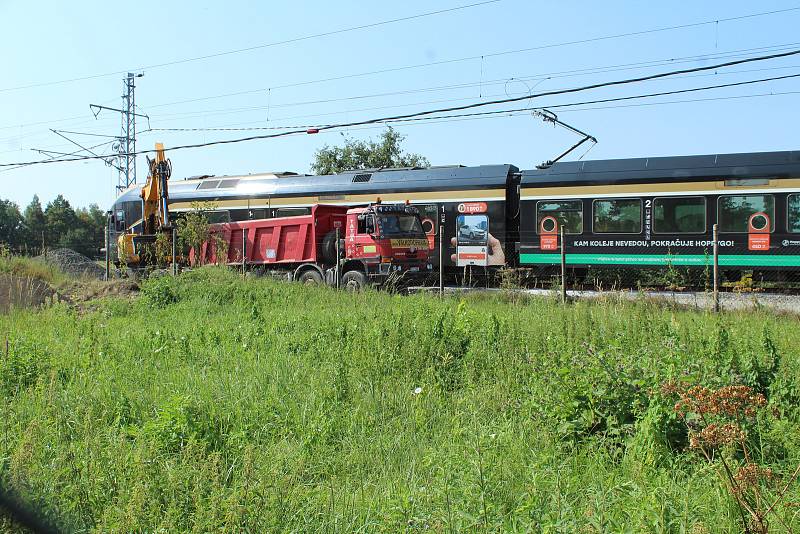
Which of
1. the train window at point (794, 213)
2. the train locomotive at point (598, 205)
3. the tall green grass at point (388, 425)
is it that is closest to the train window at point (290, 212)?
the train locomotive at point (598, 205)

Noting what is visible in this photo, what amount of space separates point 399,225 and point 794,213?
29.9 ft

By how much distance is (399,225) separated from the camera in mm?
17078

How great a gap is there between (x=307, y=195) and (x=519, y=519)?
60.2 ft

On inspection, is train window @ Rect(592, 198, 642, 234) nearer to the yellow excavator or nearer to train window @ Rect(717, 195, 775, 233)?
train window @ Rect(717, 195, 775, 233)

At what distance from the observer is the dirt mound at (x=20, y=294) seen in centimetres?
1264

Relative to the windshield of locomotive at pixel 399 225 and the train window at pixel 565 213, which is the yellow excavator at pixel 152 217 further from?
the train window at pixel 565 213

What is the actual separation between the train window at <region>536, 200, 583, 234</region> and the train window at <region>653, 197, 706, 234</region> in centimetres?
186

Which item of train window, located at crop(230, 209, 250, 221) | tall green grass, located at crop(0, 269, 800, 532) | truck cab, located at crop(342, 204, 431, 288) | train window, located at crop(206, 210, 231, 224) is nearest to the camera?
tall green grass, located at crop(0, 269, 800, 532)

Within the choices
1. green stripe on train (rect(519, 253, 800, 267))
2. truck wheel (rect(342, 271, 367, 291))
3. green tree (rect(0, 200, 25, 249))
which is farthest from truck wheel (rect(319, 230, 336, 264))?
green tree (rect(0, 200, 25, 249))

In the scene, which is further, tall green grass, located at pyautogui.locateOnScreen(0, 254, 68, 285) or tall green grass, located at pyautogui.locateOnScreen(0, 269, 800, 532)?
tall green grass, located at pyautogui.locateOnScreen(0, 254, 68, 285)

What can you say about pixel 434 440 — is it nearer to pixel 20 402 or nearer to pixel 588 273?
pixel 20 402

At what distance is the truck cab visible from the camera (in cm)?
1652

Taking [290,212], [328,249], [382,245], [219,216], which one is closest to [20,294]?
[328,249]

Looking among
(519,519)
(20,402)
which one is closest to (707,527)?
(519,519)
